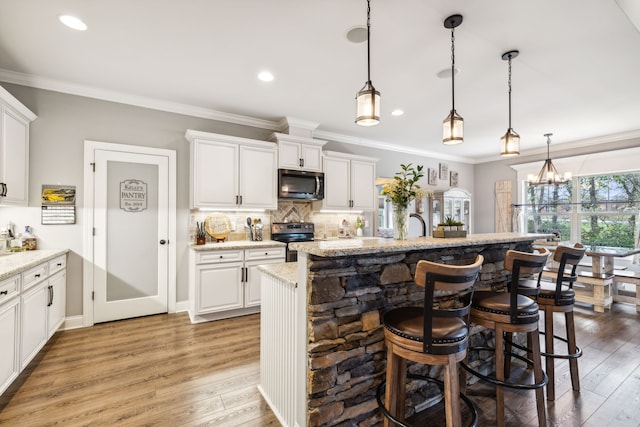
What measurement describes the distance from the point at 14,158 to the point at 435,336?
397 cm

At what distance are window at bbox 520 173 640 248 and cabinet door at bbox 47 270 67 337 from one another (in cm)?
810

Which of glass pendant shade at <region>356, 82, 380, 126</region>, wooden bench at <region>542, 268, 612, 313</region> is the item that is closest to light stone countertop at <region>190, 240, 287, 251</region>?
glass pendant shade at <region>356, 82, 380, 126</region>

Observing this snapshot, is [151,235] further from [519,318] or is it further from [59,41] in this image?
[519,318]

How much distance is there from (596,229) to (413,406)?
5945mm

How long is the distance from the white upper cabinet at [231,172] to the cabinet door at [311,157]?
467 millimetres

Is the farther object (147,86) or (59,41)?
(147,86)

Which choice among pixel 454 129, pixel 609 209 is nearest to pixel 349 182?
pixel 454 129

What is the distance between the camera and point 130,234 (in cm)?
366

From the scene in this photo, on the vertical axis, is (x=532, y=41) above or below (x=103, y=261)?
above

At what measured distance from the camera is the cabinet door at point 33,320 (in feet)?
7.49

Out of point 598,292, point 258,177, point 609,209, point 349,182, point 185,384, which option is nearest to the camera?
point 185,384

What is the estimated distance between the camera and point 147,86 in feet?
11.1

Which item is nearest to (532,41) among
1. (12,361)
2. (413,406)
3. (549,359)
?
(549,359)

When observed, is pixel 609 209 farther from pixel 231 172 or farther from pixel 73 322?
pixel 73 322
